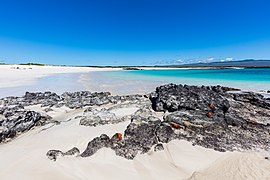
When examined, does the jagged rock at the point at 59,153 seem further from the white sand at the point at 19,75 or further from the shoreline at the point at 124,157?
the white sand at the point at 19,75

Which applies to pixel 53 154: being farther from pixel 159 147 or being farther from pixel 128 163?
pixel 159 147

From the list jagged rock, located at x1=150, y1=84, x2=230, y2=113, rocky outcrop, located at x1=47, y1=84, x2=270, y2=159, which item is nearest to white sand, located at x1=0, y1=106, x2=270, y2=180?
rocky outcrop, located at x1=47, y1=84, x2=270, y2=159

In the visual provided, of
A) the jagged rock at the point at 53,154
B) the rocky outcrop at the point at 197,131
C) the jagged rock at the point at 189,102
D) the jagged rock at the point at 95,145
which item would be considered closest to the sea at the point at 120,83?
the jagged rock at the point at 189,102

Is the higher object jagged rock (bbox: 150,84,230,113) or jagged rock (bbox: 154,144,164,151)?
jagged rock (bbox: 150,84,230,113)

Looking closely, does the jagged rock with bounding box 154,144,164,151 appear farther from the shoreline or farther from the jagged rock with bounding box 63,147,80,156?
the jagged rock with bounding box 63,147,80,156

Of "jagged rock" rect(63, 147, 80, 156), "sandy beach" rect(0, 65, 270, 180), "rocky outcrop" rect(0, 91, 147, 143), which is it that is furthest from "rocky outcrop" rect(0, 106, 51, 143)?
"jagged rock" rect(63, 147, 80, 156)

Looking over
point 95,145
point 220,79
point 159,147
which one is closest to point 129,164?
point 159,147

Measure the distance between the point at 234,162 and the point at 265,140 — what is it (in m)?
1.70

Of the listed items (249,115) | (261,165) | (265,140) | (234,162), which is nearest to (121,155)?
(234,162)

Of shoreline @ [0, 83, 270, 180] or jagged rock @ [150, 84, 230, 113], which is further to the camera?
jagged rock @ [150, 84, 230, 113]

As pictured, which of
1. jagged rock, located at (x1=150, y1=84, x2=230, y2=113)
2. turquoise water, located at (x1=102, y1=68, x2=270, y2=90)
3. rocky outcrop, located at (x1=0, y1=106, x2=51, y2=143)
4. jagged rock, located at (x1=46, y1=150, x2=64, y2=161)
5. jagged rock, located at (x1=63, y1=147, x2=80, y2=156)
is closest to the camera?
jagged rock, located at (x1=46, y1=150, x2=64, y2=161)

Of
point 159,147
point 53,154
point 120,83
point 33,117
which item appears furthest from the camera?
point 120,83

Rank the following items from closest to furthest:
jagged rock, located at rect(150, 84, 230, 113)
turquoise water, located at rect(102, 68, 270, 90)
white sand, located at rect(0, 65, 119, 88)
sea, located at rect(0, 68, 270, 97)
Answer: jagged rock, located at rect(150, 84, 230, 113) < sea, located at rect(0, 68, 270, 97) < white sand, located at rect(0, 65, 119, 88) < turquoise water, located at rect(102, 68, 270, 90)

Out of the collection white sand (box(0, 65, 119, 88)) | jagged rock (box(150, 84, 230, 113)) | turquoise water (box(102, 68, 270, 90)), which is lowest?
turquoise water (box(102, 68, 270, 90))
